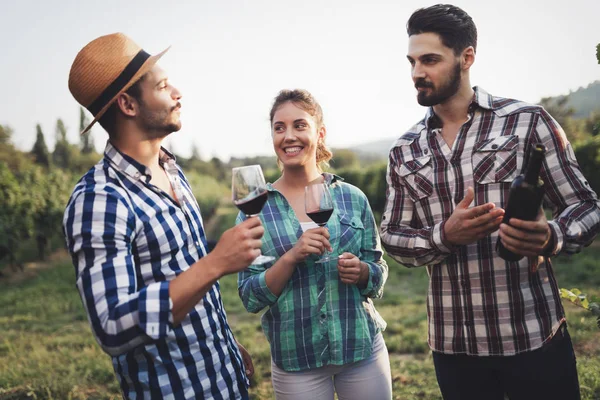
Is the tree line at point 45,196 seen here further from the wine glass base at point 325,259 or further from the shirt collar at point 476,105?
the wine glass base at point 325,259

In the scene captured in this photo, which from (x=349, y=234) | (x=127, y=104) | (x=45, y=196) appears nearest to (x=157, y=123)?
(x=127, y=104)

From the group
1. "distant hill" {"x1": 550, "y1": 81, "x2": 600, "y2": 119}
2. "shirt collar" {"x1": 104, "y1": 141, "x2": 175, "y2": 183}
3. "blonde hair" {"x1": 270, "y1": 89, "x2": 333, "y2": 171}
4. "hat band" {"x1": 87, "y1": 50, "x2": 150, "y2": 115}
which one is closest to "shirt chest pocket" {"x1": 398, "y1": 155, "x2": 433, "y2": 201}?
"blonde hair" {"x1": 270, "y1": 89, "x2": 333, "y2": 171}

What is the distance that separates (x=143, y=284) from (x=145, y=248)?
0.45 feet

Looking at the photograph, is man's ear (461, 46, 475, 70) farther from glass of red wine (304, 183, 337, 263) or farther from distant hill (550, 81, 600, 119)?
distant hill (550, 81, 600, 119)

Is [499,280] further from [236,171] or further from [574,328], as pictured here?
[574,328]

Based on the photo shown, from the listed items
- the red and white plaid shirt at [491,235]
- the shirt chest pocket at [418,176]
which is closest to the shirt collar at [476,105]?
the red and white plaid shirt at [491,235]

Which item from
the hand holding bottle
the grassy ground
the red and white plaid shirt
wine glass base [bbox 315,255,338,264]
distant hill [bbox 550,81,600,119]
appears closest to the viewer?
the hand holding bottle

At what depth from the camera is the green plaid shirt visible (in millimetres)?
2389

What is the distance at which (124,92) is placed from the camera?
1903 mm

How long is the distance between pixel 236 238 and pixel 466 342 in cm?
131

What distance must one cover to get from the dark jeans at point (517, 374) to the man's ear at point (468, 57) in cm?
137

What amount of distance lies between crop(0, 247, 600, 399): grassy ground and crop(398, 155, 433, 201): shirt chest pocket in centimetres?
109

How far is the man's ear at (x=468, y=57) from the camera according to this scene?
236 cm

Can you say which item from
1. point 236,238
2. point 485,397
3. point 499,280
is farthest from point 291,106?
point 485,397
